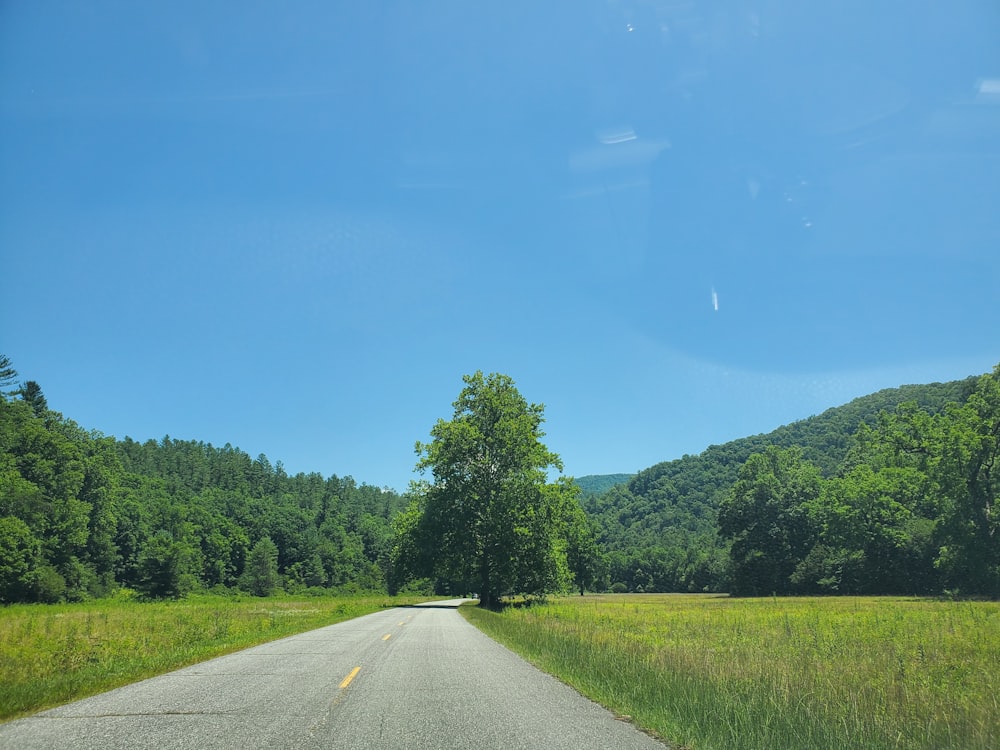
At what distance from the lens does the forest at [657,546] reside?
50562 mm

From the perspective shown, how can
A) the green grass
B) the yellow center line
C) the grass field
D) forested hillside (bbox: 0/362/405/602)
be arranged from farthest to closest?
forested hillside (bbox: 0/362/405/602) < the yellow center line < the green grass < the grass field

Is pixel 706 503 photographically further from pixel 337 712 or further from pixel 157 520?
pixel 337 712

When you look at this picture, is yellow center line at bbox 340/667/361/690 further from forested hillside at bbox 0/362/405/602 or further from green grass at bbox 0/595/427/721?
forested hillside at bbox 0/362/405/602

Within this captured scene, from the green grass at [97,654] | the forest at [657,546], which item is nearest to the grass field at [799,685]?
the green grass at [97,654]

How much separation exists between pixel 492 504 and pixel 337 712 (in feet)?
127

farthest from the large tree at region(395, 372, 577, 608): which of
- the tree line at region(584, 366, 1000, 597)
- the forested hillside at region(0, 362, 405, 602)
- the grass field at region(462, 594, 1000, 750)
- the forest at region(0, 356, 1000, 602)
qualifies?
the forested hillside at region(0, 362, 405, 602)

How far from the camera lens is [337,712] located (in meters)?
8.10

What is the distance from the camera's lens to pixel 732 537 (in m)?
87.1

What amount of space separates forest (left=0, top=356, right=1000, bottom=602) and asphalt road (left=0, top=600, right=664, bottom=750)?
123 feet

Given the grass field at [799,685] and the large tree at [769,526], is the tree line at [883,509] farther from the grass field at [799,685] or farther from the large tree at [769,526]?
the grass field at [799,685]

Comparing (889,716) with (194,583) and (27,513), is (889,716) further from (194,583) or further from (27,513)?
(194,583)

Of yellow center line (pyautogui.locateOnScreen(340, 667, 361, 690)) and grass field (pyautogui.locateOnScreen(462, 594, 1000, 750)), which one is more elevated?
yellow center line (pyautogui.locateOnScreen(340, 667, 361, 690))

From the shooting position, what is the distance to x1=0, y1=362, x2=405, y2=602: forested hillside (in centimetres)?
5900

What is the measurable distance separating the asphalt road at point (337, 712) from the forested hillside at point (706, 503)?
7260 cm
